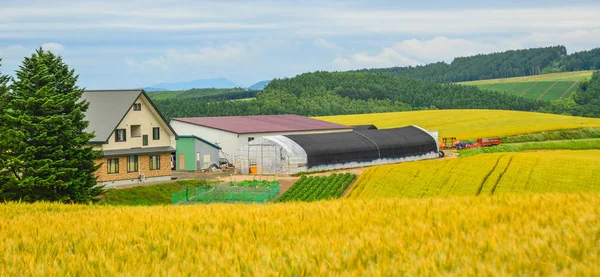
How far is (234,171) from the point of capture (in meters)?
64.1

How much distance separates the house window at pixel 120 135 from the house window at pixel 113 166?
249cm

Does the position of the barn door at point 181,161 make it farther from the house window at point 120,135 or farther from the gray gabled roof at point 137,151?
the house window at point 120,135

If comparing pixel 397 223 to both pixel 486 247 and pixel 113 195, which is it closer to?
pixel 486 247

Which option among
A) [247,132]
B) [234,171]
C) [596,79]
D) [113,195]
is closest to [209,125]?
[247,132]

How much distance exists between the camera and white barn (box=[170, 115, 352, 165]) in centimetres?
6919

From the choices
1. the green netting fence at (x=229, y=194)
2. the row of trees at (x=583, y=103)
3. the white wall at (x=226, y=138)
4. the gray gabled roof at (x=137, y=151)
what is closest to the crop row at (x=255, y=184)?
the green netting fence at (x=229, y=194)

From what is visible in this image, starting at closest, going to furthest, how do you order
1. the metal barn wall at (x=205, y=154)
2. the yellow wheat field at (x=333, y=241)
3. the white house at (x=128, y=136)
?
the yellow wheat field at (x=333, y=241)
the white house at (x=128, y=136)
the metal barn wall at (x=205, y=154)

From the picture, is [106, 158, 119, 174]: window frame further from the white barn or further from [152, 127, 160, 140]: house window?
the white barn

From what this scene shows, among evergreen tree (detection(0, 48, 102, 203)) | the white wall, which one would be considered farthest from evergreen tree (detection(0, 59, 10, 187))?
the white wall

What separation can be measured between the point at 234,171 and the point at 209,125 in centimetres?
993

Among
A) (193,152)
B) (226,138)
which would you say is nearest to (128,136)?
(193,152)

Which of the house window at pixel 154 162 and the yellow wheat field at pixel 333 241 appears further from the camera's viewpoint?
the house window at pixel 154 162

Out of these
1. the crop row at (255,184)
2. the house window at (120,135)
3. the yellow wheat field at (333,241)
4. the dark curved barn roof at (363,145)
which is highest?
the house window at (120,135)

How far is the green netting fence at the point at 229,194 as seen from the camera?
43.7 metres
